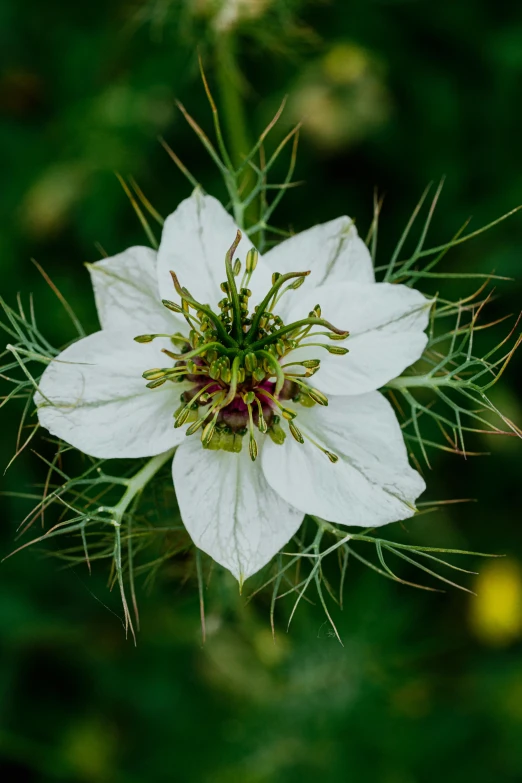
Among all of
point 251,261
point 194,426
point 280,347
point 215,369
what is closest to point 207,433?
point 194,426

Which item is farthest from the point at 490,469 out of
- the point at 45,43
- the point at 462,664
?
the point at 45,43

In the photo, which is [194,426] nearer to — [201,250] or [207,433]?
[207,433]

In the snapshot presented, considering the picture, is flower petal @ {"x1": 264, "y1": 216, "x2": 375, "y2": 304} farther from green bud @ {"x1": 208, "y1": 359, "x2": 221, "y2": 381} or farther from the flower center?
green bud @ {"x1": 208, "y1": 359, "x2": 221, "y2": 381}

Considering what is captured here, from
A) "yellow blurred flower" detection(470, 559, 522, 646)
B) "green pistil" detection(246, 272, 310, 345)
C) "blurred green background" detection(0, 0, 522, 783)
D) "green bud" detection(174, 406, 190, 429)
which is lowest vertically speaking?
"yellow blurred flower" detection(470, 559, 522, 646)

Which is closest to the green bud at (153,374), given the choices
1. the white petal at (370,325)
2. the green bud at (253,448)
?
the green bud at (253,448)

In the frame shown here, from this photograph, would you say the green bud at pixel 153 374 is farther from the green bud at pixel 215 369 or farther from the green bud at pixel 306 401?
the green bud at pixel 306 401

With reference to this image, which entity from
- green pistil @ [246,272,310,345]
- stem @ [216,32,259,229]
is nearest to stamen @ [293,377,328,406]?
green pistil @ [246,272,310,345]
